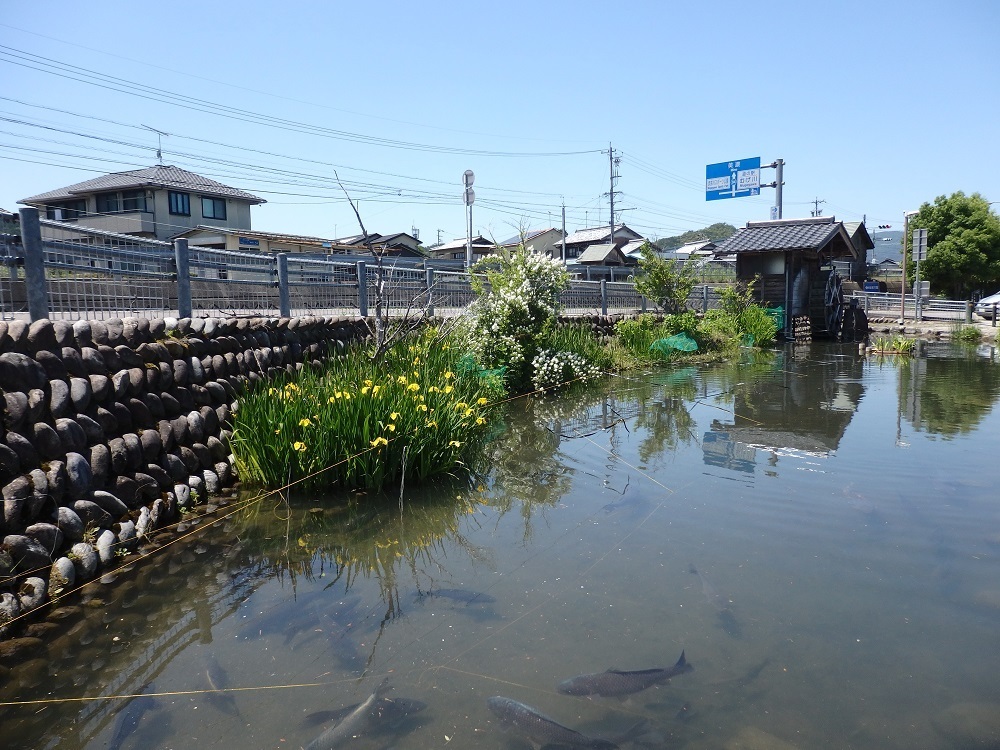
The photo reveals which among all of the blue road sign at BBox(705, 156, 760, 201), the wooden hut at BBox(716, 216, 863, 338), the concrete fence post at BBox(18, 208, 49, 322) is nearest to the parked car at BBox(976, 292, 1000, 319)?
the wooden hut at BBox(716, 216, 863, 338)

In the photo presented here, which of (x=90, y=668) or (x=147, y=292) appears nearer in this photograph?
(x=90, y=668)

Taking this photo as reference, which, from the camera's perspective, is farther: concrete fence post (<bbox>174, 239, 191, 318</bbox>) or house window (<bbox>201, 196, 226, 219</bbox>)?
house window (<bbox>201, 196, 226, 219</bbox>)

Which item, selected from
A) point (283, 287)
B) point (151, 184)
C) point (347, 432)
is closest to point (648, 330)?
point (283, 287)

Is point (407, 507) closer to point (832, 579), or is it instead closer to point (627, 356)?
point (832, 579)

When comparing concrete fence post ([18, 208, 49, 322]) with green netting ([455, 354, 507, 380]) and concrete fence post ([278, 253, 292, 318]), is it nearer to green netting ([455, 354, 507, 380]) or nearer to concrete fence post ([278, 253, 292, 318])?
concrete fence post ([278, 253, 292, 318])

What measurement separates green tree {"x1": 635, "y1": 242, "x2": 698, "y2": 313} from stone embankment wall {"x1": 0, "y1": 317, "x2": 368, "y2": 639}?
12371mm

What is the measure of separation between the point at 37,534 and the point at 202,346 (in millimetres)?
2600

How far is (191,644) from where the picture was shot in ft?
13.0

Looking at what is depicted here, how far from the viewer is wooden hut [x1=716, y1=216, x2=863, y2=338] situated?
831 inches

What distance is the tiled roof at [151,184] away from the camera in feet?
112

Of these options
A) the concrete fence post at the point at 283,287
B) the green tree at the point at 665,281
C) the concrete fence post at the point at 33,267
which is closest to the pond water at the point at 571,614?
the concrete fence post at the point at 33,267

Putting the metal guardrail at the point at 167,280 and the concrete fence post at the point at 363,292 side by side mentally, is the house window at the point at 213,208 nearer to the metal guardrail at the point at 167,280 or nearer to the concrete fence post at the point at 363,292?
the metal guardrail at the point at 167,280

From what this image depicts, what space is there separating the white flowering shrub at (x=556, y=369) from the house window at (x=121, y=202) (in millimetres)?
29009

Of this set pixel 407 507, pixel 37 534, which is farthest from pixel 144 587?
pixel 407 507
